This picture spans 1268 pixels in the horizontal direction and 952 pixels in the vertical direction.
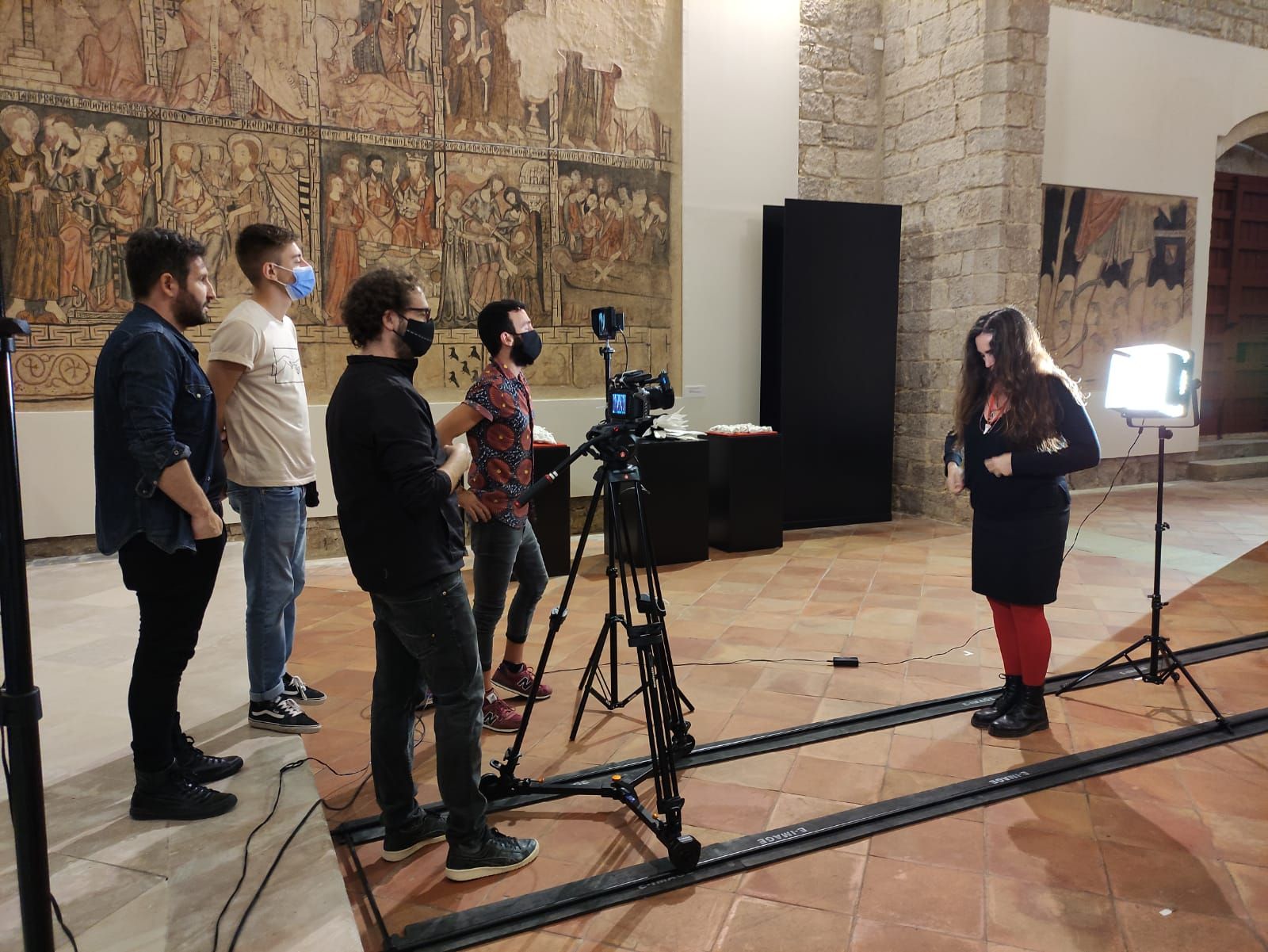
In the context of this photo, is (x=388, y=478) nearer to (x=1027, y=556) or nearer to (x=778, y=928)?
(x=778, y=928)

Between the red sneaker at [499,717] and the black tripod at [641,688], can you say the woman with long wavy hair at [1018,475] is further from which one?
the red sneaker at [499,717]

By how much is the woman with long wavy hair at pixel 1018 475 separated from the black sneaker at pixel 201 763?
283 centimetres

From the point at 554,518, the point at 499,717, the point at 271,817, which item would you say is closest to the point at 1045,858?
the point at 499,717

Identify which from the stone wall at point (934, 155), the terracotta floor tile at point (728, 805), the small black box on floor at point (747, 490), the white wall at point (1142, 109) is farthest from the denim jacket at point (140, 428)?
the white wall at point (1142, 109)

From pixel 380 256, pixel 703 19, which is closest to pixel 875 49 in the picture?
pixel 703 19

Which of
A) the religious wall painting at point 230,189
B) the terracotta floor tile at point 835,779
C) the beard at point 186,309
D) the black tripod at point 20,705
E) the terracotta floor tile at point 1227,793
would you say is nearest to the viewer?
the black tripod at point 20,705

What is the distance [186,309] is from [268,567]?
3.37ft

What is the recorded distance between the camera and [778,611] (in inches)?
213

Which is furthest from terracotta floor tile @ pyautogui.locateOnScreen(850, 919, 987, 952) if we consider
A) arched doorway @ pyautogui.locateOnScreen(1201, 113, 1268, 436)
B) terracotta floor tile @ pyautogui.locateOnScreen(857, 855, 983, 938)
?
arched doorway @ pyautogui.locateOnScreen(1201, 113, 1268, 436)

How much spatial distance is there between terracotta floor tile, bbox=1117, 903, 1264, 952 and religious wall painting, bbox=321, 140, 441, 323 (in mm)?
6157

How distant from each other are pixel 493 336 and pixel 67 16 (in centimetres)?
510

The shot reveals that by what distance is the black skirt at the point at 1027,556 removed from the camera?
3.41 m

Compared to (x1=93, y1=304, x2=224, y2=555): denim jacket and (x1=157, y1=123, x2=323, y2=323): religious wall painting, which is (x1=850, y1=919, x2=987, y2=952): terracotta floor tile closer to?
(x1=93, y1=304, x2=224, y2=555): denim jacket

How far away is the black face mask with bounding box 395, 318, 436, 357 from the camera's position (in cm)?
236
